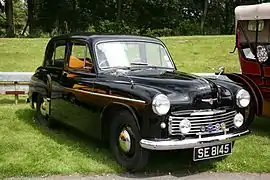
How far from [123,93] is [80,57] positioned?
1.67m

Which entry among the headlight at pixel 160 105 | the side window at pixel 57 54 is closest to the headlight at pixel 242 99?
the headlight at pixel 160 105

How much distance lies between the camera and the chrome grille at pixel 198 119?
5.29 metres

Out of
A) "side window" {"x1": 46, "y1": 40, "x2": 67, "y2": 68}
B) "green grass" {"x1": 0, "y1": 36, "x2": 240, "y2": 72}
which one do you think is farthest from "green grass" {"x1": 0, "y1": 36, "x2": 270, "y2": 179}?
"green grass" {"x1": 0, "y1": 36, "x2": 240, "y2": 72}

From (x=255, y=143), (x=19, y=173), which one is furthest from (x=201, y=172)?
(x=19, y=173)

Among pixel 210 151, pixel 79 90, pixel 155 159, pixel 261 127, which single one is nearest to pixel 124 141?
pixel 155 159

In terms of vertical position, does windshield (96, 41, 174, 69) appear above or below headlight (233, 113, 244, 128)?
above

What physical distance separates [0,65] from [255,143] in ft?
37.6

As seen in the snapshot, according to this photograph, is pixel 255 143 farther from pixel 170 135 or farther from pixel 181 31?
pixel 181 31

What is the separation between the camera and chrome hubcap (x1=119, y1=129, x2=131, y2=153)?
18.3ft

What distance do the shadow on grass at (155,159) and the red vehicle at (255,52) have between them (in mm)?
1705

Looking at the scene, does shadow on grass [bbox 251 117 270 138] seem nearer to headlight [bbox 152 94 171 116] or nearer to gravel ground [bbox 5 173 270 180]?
gravel ground [bbox 5 173 270 180]

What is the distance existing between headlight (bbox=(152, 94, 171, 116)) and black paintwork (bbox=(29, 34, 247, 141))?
0.06 m

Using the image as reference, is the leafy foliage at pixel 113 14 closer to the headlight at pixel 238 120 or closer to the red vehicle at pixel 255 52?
the red vehicle at pixel 255 52

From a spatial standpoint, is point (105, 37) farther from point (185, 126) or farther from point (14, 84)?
point (14, 84)
